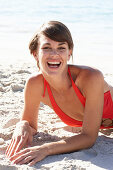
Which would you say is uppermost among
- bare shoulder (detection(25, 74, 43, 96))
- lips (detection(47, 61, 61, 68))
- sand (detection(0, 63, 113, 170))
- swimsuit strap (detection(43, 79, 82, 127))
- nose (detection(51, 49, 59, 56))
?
nose (detection(51, 49, 59, 56))

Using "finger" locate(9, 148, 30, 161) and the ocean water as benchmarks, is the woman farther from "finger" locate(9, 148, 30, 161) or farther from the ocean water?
the ocean water

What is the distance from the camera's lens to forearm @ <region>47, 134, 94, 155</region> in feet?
8.23

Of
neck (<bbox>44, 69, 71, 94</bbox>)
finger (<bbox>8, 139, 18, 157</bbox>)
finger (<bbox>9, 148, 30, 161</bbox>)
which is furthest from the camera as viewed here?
neck (<bbox>44, 69, 71, 94</bbox>)

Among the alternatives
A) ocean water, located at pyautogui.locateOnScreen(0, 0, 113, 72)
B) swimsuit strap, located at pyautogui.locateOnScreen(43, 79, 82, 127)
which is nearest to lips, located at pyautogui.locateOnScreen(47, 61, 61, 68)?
swimsuit strap, located at pyautogui.locateOnScreen(43, 79, 82, 127)

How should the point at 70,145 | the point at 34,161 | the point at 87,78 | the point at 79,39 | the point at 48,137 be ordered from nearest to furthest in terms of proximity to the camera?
the point at 34,161
the point at 70,145
the point at 87,78
the point at 48,137
the point at 79,39

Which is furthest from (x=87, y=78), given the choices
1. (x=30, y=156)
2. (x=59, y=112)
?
(x=30, y=156)

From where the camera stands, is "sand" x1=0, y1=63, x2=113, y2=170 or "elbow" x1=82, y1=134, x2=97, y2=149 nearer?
"sand" x1=0, y1=63, x2=113, y2=170

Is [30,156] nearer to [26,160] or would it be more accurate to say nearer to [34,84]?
[26,160]

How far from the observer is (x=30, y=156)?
7.85ft

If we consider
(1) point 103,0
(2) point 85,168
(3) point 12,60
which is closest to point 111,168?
(2) point 85,168

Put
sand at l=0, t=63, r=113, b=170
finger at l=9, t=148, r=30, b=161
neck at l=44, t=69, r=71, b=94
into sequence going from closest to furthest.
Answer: sand at l=0, t=63, r=113, b=170
finger at l=9, t=148, r=30, b=161
neck at l=44, t=69, r=71, b=94

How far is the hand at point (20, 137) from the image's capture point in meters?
2.60

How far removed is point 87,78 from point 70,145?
0.58m

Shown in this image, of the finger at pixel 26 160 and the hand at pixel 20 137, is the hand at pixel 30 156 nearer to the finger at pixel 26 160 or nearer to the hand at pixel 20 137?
the finger at pixel 26 160
